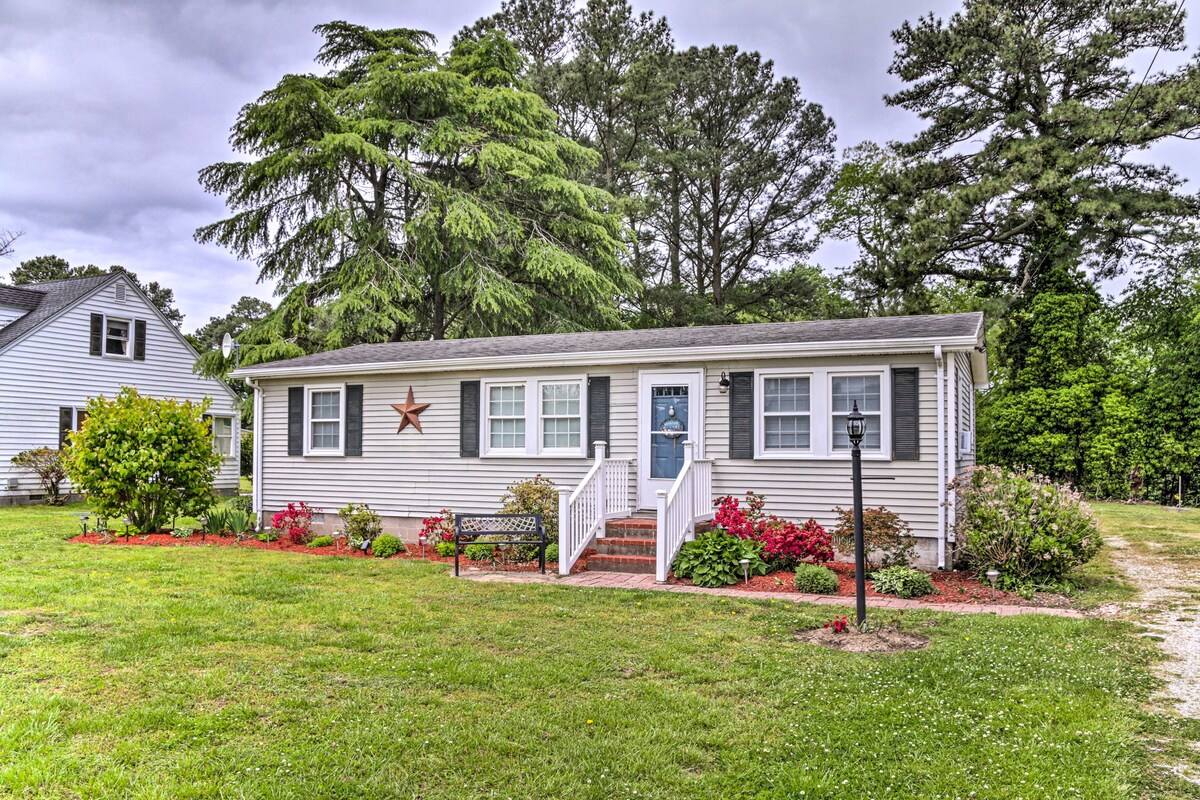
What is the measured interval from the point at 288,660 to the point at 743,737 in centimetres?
329

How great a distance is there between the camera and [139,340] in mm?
21125

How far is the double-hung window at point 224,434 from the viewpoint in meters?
22.8

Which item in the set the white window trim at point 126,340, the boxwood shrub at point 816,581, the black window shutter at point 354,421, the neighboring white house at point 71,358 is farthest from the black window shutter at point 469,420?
the white window trim at point 126,340

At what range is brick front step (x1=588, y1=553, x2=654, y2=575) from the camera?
946cm

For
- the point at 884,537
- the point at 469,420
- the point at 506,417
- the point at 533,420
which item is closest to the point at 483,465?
the point at 469,420

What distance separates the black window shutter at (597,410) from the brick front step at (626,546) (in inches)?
57.9

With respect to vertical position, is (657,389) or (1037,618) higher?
(657,389)

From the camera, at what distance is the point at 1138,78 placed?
1953 centimetres

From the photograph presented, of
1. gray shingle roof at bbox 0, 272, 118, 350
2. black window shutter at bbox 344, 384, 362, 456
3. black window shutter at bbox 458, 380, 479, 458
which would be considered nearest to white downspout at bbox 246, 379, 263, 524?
black window shutter at bbox 344, 384, 362, 456

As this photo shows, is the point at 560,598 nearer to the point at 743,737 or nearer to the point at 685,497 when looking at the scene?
the point at 685,497

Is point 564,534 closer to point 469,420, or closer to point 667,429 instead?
point 667,429

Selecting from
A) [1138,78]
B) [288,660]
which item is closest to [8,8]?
[288,660]

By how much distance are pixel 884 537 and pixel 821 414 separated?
1.76 meters

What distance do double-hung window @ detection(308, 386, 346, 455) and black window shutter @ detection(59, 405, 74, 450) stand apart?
10591 millimetres
